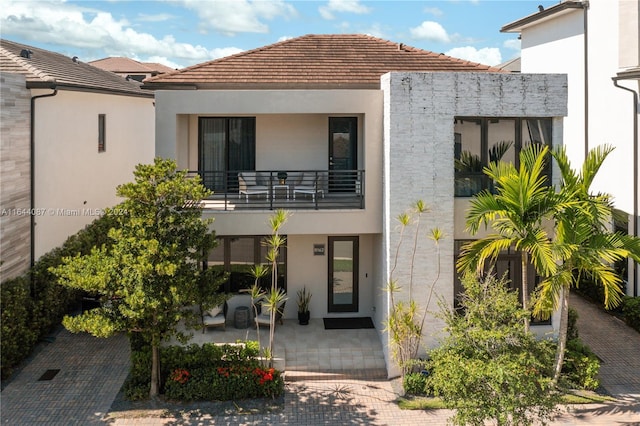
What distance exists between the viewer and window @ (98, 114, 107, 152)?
898 inches

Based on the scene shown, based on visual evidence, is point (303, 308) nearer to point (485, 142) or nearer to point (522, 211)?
point (485, 142)

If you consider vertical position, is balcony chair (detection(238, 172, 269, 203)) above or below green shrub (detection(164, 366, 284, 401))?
above

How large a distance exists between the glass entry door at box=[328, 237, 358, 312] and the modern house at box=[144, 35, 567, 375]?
0.11ft

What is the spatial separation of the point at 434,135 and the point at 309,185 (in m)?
5.44

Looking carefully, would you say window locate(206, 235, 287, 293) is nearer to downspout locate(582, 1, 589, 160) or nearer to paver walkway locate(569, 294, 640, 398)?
paver walkway locate(569, 294, 640, 398)

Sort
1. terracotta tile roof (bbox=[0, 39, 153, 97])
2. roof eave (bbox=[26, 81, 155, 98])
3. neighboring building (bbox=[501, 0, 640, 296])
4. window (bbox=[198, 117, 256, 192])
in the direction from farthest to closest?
neighboring building (bbox=[501, 0, 640, 296]) < window (bbox=[198, 117, 256, 192]) < terracotta tile roof (bbox=[0, 39, 153, 97]) < roof eave (bbox=[26, 81, 155, 98])

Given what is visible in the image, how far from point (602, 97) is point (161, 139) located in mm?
16827

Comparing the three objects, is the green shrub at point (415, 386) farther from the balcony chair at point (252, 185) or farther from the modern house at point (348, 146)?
the balcony chair at point (252, 185)

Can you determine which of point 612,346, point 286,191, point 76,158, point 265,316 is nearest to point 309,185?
point 286,191

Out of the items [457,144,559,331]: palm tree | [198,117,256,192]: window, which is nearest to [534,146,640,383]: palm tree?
[457,144,559,331]: palm tree

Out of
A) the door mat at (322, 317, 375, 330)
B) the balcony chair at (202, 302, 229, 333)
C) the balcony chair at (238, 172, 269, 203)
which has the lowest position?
the door mat at (322, 317, 375, 330)

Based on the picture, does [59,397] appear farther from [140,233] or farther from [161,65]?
[161,65]

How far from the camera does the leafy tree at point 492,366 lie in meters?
9.87

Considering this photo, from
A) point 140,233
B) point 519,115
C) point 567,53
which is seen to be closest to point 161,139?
point 140,233
